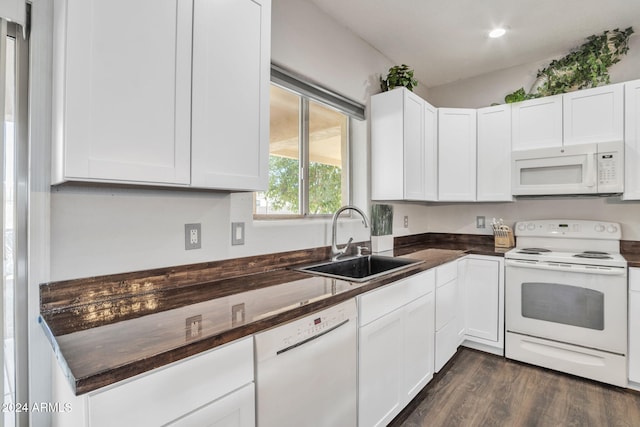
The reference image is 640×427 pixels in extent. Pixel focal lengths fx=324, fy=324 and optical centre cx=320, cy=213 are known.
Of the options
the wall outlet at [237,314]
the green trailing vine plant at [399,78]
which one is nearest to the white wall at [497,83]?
the green trailing vine plant at [399,78]

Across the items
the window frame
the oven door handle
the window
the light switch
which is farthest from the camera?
the oven door handle

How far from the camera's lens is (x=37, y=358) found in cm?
111

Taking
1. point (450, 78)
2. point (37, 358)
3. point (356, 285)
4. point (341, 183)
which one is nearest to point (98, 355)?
point (37, 358)

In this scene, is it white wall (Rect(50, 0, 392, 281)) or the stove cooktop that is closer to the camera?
white wall (Rect(50, 0, 392, 281))

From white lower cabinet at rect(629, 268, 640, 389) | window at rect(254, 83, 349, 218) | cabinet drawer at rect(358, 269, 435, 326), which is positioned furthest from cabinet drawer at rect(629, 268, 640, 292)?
window at rect(254, 83, 349, 218)

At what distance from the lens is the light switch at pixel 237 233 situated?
1.70 meters

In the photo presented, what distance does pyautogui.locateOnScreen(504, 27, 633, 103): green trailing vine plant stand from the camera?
2.55 meters

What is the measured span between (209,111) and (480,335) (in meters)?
2.77

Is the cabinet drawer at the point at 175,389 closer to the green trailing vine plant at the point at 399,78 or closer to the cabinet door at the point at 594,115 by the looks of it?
the green trailing vine plant at the point at 399,78

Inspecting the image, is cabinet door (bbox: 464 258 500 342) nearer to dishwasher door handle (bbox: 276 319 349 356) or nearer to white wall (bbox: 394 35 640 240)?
white wall (bbox: 394 35 640 240)

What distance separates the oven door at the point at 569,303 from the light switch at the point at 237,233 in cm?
217

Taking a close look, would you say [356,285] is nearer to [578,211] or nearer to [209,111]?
[209,111]

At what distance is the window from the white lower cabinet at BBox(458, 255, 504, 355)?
1.30 metres

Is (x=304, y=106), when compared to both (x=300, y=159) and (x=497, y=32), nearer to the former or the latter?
(x=300, y=159)
